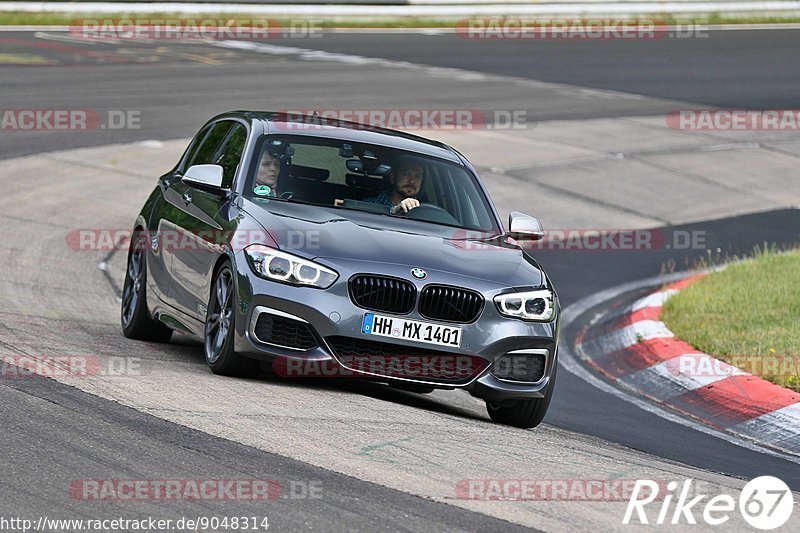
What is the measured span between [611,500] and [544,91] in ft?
67.6

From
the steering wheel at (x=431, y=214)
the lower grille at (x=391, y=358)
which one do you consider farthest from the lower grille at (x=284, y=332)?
the steering wheel at (x=431, y=214)

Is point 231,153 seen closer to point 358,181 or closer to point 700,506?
point 358,181

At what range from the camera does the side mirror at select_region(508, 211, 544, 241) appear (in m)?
9.26

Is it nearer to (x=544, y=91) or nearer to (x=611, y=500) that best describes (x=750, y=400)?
(x=611, y=500)

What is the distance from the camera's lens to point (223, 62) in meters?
27.9

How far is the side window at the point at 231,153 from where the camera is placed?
9.48 meters

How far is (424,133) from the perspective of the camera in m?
21.6

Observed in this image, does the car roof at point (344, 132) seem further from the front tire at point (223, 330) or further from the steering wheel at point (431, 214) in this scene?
the front tire at point (223, 330)

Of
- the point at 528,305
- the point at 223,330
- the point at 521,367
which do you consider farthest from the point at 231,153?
the point at 521,367

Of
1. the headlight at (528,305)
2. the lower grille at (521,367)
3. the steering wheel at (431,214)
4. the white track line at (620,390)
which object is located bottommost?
the white track line at (620,390)

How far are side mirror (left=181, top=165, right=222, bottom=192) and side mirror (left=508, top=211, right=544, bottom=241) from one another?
72.3 inches

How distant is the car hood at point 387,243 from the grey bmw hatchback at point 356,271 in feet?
0.04

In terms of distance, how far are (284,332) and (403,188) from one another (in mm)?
1625

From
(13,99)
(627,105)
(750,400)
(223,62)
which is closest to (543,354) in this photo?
(750,400)
